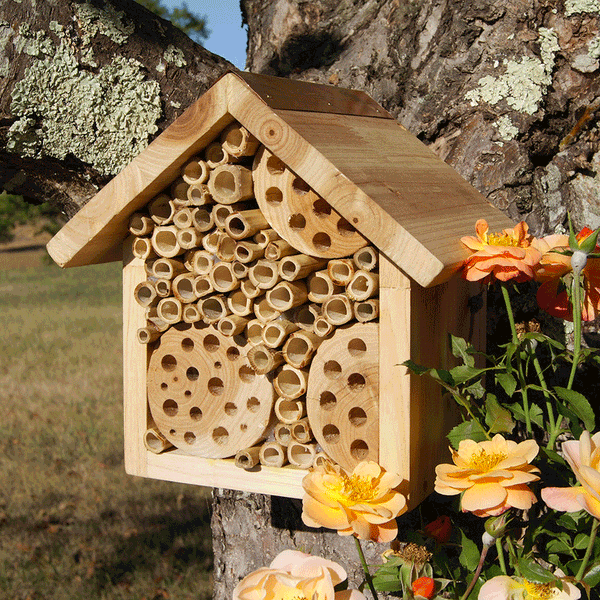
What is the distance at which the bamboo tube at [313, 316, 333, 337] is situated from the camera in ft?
4.32

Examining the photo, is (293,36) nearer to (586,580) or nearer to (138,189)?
(138,189)

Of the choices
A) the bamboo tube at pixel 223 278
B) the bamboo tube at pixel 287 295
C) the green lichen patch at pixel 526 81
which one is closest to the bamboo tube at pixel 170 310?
the bamboo tube at pixel 223 278

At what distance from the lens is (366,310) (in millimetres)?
1278

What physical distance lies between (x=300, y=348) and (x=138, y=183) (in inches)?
17.1

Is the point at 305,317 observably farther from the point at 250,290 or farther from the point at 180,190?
the point at 180,190

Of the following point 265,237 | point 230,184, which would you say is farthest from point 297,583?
point 230,184

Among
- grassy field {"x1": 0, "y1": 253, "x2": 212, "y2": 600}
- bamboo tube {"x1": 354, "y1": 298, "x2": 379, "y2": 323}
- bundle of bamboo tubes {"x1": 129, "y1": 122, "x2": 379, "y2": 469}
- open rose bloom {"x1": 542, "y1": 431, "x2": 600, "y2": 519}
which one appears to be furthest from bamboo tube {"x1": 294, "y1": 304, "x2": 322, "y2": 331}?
grassy field {"x1": 0, "y1": 253, "x2": 212, "y2": 600}

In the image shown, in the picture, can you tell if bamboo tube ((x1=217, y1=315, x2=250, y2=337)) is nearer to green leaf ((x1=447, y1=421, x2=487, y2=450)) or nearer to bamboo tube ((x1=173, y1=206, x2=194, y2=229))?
bamboo tube ((x1=173, y1=206, x2=194, y2=229))

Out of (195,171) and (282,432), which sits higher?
(195,171)

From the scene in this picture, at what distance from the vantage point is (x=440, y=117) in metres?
1.76

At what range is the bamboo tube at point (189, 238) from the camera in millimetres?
1410

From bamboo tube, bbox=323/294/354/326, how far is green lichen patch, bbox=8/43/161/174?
0.76 meters

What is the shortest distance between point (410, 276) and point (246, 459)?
1.62 ft

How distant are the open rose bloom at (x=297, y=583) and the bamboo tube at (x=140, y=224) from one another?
2.34 feet
